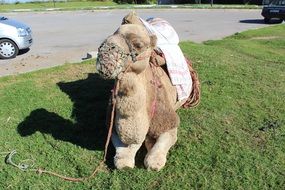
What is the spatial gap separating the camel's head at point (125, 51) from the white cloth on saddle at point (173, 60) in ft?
3.87

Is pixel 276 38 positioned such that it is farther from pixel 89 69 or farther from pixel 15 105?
pixel 15 105

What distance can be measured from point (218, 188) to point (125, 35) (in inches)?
70.1

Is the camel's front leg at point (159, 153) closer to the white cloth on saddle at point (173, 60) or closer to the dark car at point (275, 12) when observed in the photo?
the white cloth on saddle at point (173, 60)

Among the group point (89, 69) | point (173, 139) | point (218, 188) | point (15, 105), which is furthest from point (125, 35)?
point (89, 69)

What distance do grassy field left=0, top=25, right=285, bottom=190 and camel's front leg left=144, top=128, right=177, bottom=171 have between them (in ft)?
0.36

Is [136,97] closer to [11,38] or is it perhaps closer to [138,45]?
[138,45]

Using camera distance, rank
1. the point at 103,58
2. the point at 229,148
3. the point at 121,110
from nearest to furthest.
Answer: the point at 103,58 < the point at 121,110 < the point at 229,148

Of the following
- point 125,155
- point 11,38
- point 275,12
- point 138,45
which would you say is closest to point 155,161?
point 125,155

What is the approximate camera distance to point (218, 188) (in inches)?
176

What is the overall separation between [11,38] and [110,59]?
8.79 m

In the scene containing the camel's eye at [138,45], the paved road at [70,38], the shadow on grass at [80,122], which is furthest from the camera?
the paved road at [70,38]

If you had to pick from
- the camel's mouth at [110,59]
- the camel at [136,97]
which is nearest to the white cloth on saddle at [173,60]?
the camel at [136,97]

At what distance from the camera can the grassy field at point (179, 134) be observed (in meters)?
4.65

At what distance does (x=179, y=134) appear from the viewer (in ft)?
18.1
